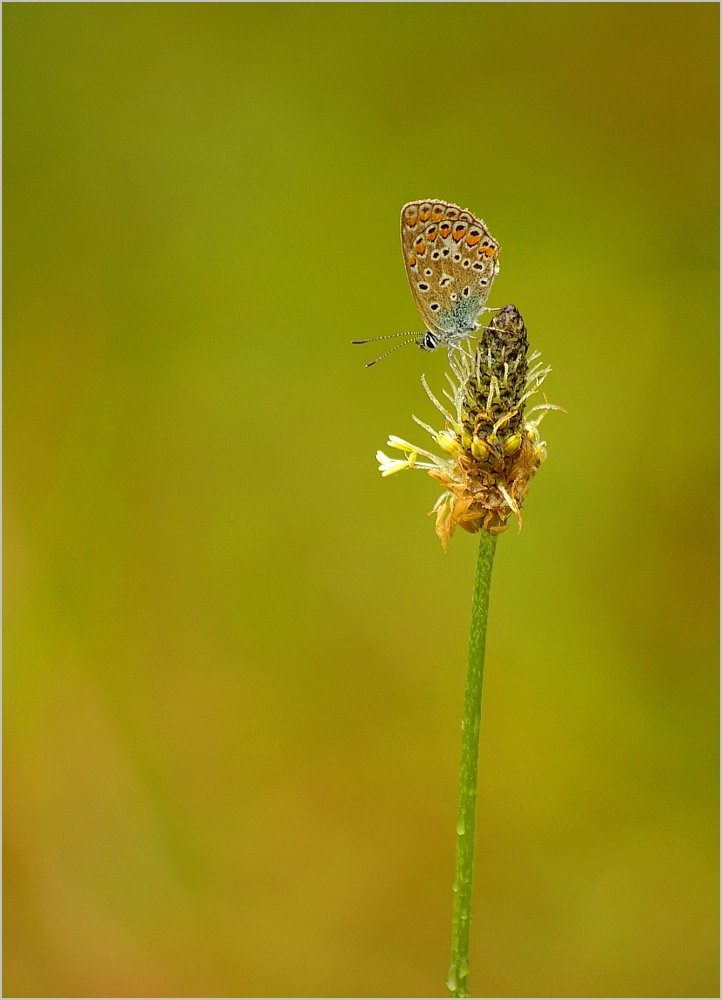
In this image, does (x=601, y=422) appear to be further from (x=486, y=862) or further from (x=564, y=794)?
(x=486, y=862)

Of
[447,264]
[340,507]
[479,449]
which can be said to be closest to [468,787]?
[479,449]

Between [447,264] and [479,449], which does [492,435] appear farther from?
[447,264]

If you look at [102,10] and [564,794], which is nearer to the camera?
[564,794]

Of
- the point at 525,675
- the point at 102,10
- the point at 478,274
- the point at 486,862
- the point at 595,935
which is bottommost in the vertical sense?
the point at 595,935

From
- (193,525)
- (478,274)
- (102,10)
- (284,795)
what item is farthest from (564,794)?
(102,10)

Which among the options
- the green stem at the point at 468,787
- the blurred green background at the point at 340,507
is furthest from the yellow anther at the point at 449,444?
the blurred green background at the point at 340,507

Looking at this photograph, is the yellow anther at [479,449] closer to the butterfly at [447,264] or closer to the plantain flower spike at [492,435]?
the plantain flower spike at [492,435]
